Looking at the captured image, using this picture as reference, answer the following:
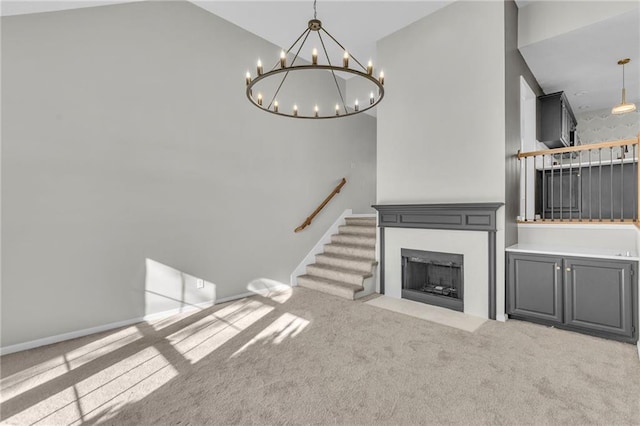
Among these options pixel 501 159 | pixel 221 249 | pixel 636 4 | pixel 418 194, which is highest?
pixel 636 4

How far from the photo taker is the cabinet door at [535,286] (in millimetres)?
3105

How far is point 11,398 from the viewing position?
204 centimetres

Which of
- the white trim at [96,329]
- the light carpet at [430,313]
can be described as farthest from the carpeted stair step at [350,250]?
the white trim at [96,329]

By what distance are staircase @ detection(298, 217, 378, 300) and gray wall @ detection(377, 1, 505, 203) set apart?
95 cm

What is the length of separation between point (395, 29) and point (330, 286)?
3781 millimetres

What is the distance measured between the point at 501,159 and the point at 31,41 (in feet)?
15.6

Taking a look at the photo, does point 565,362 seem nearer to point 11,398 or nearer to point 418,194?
point 418,194

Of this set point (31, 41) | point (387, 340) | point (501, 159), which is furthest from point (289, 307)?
point (31, 41)

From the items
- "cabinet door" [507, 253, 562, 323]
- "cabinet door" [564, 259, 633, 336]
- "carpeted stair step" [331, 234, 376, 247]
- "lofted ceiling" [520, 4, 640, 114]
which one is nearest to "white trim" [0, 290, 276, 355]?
"carpeted stair step" [331, 234, 376, 247]

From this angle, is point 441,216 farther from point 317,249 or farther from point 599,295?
point 317,249

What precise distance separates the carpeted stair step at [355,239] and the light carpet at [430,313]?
1031 millimetres

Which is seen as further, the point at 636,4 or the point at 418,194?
the point at 418,194

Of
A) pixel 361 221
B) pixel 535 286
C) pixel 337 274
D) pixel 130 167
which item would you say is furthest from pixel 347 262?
pixel 130 167

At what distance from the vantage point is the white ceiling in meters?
3.73
